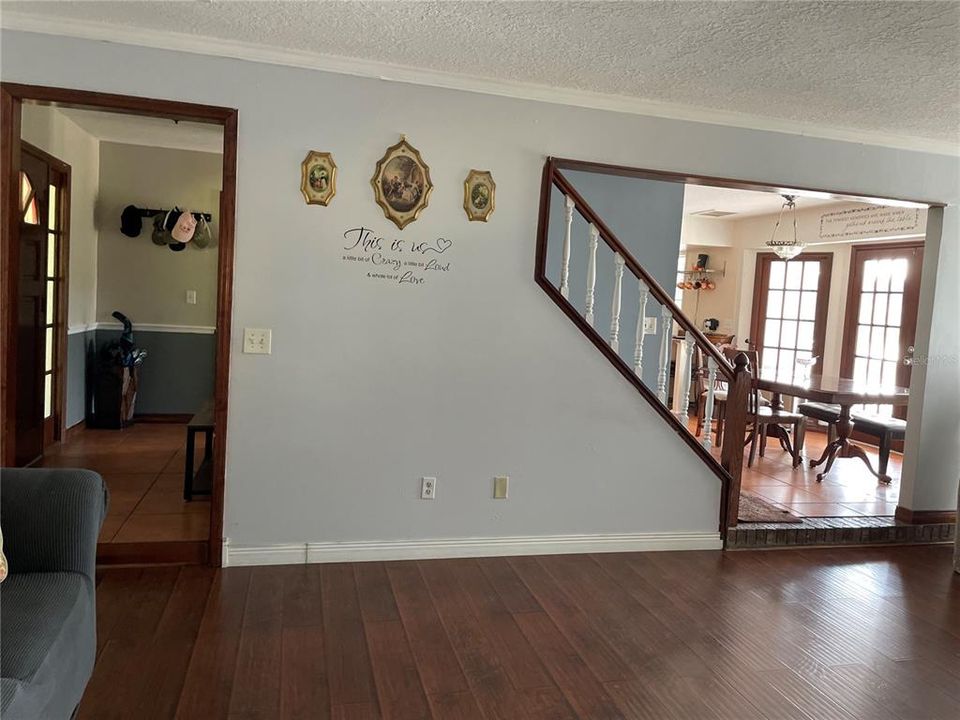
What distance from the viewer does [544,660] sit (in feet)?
8.89

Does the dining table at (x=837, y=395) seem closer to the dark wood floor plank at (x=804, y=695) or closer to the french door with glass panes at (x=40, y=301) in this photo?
the dark wood floor plank at (x=804, y=695)

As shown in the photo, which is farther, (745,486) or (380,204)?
(745,486)

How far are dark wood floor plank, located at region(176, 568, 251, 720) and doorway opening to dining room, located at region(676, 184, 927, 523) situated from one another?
2.80m

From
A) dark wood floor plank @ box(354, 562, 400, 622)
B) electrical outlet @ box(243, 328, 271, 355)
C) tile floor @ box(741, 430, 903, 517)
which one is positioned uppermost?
electrical outlet @ box(243, 328, 271, 355)

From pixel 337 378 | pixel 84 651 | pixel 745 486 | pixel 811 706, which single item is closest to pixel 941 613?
pixel 811 706

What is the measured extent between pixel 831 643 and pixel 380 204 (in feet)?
8.89

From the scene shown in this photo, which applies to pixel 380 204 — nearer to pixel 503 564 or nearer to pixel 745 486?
pixel 503 564

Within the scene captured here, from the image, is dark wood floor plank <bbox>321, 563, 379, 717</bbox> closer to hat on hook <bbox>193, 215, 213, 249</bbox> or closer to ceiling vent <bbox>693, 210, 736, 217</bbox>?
hat on hook <bbox>193, 215, 213, 249</bbox>

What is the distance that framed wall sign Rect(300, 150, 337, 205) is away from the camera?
3.34 m

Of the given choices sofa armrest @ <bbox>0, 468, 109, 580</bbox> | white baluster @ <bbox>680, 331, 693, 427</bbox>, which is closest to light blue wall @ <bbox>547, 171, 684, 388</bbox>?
white baluster @ <bbox>680, 331, 693, 427</bbox>

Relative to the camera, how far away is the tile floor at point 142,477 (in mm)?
3537

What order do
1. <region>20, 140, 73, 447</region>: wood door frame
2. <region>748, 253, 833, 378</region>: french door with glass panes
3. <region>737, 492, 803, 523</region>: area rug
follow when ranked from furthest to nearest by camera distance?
<region>748, 253, 833, 378</region>: french door with glass panes < <region>20, 140, 73, 447</region>: wood door frame < <region>737, 492, 803, 523</region>: area rug

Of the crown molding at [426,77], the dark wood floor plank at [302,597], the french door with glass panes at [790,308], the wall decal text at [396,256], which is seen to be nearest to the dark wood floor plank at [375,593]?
the dark wood floor plank at [302,597]

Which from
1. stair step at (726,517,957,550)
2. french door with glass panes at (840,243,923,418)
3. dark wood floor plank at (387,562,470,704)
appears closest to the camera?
dark wood floor plank at (387,562,470,704)
